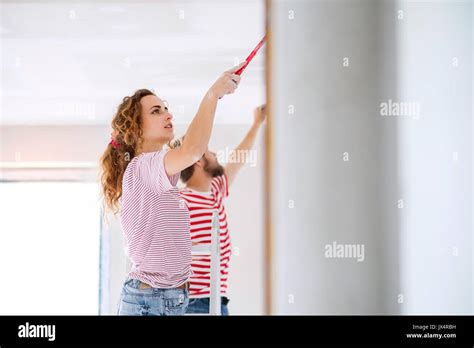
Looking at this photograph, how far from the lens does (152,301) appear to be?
1.38m

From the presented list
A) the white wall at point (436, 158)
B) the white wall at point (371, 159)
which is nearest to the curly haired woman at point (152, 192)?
the white wall at point (371, 159)

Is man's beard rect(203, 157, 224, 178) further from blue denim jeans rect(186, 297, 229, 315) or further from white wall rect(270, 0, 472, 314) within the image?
blue denim jeans rect(186, 297, 229, 315)

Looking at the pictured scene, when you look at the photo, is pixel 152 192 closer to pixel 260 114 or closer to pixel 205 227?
pixel 205 227

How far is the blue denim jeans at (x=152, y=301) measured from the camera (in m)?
1.38

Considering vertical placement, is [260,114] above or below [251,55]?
below

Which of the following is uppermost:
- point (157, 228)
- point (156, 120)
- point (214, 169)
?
point (156, 120)

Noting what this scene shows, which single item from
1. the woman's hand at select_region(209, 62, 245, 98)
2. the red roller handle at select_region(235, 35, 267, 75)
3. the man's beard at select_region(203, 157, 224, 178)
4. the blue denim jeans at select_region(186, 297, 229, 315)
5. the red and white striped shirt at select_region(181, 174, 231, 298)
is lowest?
the blue denim jeans at select_region(186, 297, 229, 315)

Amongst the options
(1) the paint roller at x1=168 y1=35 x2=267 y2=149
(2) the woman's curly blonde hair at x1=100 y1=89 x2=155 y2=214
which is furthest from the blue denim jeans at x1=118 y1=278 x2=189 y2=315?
(1) the paint roller at x1=168 y1=35 x2=267 y2=149

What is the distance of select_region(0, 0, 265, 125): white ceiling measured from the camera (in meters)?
1.45

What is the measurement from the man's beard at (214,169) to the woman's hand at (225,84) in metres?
0.15

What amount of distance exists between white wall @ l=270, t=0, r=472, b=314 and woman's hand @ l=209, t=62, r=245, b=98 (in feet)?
0.28

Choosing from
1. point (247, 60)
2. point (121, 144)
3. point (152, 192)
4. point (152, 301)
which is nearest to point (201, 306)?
point (152, 301)

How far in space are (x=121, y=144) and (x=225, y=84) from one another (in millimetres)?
261
